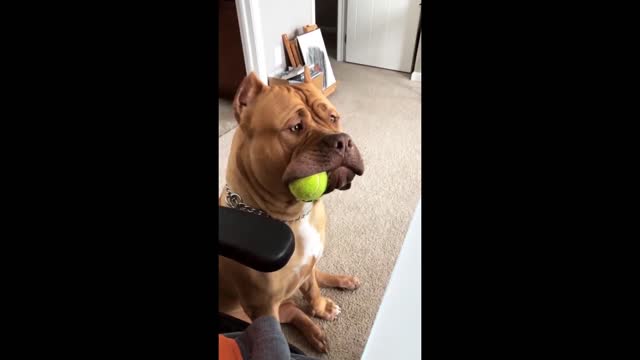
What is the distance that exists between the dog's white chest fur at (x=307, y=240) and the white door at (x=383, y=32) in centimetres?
311

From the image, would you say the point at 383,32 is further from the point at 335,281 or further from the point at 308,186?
the point at 308,186

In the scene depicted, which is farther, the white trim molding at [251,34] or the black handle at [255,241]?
the white trim molding at [251,34]

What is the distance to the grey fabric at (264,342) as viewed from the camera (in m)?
0.60

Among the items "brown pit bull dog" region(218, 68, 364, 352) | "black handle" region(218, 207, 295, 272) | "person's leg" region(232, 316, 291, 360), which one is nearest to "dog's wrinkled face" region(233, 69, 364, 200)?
"brown pit bull dog" region(218, 68, 364, 352)

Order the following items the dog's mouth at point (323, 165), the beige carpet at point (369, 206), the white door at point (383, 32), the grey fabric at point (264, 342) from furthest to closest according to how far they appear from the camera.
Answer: the white door at point (383, 32)
the beige carpet at point (369, 206)
the dog's mouth at point (323, 165)
the grey fabric at point (264, 342)

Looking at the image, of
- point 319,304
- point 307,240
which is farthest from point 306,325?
point 307,240

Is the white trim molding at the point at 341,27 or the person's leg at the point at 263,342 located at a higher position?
the person's leg at the point at 263,342

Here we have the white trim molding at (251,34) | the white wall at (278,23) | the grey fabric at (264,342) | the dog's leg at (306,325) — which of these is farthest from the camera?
the white wall at (278,23)

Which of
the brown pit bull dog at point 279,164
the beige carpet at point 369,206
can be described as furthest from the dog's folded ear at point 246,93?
the beige carpet at point 369,206

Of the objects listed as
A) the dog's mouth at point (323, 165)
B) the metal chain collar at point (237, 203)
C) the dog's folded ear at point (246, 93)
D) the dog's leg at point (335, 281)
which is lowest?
the dog's leg at point (335, 281)

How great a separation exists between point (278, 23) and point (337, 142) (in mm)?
2314

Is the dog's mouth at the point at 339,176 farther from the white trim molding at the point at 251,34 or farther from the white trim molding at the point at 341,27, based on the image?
the white trim molding at the point at 341,27
